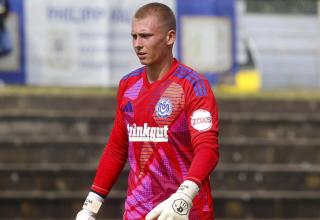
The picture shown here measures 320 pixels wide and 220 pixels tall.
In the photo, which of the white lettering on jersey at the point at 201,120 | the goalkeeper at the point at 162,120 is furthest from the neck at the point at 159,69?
the white lettering on jersey at the point at 201,120

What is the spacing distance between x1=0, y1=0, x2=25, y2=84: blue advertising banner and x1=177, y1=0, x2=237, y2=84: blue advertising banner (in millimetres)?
1845

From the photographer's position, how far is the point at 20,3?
11.1 metres

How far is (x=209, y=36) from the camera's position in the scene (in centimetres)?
1134

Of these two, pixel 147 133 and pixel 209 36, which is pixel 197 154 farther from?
pixel 209 36

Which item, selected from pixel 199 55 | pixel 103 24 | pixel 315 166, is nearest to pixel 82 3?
pixel 103 24

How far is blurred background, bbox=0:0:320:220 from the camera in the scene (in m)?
10.3

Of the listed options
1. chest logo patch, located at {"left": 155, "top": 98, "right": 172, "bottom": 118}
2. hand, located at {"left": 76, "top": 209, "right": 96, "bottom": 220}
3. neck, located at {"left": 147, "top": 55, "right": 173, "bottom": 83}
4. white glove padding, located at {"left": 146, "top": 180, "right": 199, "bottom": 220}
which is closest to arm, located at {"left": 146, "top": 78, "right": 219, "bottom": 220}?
white glove padding, located at {"left": 146, "top": 180, "right": 199, "bottom": 220}

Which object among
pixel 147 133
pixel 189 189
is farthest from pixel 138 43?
pixel 189 189

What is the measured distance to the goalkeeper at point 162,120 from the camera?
487cm

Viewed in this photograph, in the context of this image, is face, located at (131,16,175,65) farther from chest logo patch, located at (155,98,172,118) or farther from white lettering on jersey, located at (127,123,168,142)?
white lettering on jersey, located at (127,123,168,142)

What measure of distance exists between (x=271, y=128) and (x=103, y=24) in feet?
7.54

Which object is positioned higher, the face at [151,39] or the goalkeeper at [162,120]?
the face at [151,39]

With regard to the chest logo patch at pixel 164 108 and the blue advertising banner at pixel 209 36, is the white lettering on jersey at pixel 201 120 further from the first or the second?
the blue advertising banner at pixel 209 36

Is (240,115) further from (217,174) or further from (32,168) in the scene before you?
(32,168)
